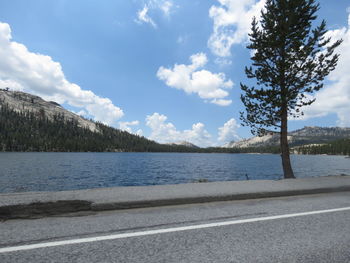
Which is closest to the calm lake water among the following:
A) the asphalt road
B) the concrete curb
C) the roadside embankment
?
the roadside embankment

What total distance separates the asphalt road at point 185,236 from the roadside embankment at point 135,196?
28 centimetres

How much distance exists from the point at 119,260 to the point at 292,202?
5.58 meters

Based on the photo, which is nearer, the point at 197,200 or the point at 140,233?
the point at 140,233

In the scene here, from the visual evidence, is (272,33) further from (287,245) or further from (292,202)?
(287,245)

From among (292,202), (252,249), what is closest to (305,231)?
(252,249)

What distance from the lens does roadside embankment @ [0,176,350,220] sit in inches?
189

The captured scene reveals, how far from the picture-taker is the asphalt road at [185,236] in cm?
314

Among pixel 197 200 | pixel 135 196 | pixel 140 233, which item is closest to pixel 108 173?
pixel 135 196

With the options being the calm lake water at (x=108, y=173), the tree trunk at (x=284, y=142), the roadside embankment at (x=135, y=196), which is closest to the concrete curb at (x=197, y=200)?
the roadside embankment at (x=135, y=196)

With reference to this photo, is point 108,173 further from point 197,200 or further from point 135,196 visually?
point 197,200

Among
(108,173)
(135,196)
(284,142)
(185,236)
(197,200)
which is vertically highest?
(284,142)

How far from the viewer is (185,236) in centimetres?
385

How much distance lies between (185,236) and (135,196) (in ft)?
8.02

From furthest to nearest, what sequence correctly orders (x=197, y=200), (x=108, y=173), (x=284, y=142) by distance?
1. (x=108, y=173)
2. (x=284, y=142)
3. (x=197, y=200)
